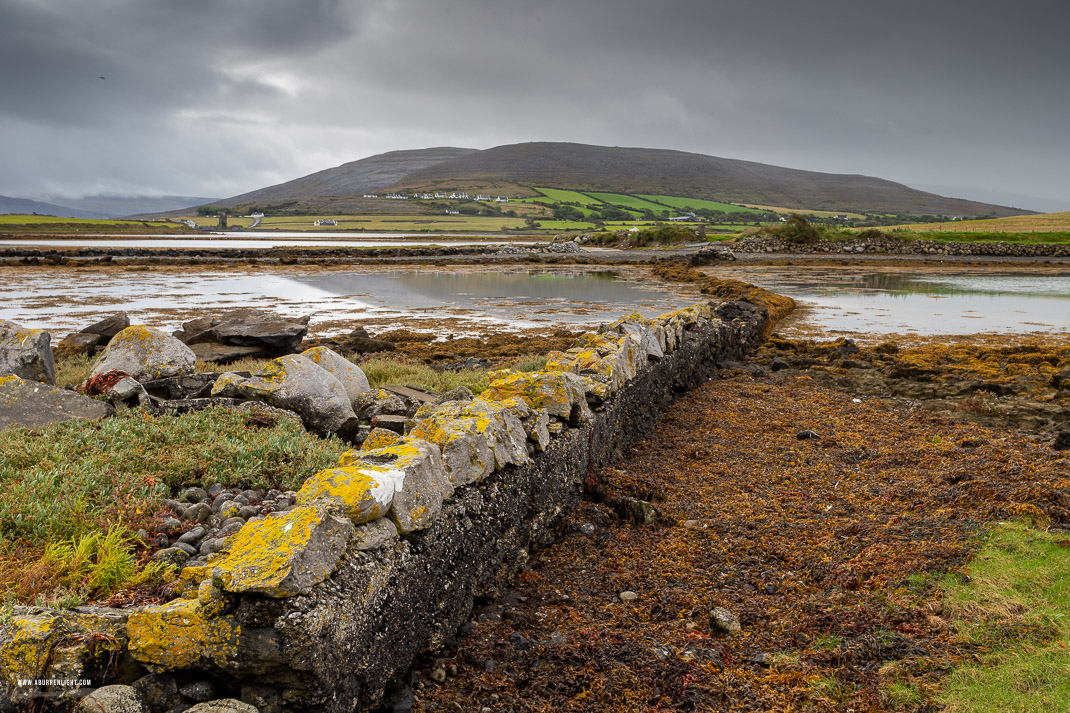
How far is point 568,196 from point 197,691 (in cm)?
17792

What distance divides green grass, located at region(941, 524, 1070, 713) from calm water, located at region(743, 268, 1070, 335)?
1526 cm

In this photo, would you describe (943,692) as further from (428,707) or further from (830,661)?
(428,707)

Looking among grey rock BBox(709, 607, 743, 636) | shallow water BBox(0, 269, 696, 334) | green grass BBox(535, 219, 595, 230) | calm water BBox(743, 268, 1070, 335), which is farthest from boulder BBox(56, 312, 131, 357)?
green grass BBox(535, 219, 595, 230)

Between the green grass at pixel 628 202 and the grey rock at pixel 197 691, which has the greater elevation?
the green grass at pixel 628 202

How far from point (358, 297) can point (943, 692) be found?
89.6 ft

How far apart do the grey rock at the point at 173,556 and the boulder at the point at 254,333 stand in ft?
30.5

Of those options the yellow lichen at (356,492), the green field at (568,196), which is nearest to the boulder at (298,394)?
the yellow lichen at (356,492)

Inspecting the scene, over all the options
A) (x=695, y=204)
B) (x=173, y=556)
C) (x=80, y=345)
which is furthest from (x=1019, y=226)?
(x=695, y=204)

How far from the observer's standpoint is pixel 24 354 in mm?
8078

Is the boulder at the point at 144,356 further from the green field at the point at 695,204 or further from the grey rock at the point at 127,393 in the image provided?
the green field at the point at 695,204

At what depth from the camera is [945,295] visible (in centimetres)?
2930

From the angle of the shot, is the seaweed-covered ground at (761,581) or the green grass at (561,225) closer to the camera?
the seaweed-covered ground at (761,581)

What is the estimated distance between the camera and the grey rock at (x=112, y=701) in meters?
2.59

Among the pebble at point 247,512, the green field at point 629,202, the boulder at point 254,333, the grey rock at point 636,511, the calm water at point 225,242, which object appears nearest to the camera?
the pebble at point 247,512
